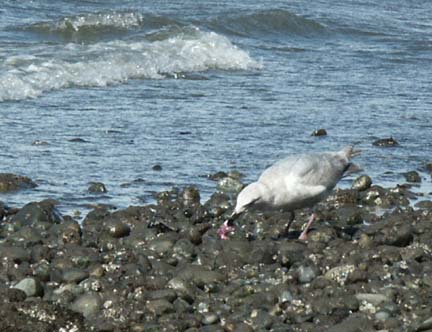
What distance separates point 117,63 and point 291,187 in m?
7.75

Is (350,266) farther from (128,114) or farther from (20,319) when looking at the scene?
(128,114)

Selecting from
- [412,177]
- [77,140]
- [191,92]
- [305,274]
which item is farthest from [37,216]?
[191,92]

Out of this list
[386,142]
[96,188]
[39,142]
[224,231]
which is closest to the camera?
[224,231]

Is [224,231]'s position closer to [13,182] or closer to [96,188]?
[96,188]

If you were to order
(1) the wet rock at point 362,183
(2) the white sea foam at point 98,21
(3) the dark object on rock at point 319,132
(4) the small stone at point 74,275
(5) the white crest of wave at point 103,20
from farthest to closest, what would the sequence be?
(5) the white crest of wave at point 103,20
(2) the white sea foam at point 98,21
(3) the dark object on rock at point 319,132
(1) the wet rock at point 362,183
(4) the small stone at point 74,275

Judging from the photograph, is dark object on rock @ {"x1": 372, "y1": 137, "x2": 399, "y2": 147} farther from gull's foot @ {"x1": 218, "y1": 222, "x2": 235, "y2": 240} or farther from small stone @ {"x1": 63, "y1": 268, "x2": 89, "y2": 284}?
small stone @ {"x1": 63, "y1": 268, "x2": 89, "y2": 284}

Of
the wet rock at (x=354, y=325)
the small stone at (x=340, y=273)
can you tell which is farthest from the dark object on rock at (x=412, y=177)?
the wet rock at (x=354, y=325)

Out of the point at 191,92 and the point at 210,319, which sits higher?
the point at 210,319

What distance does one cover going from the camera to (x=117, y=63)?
15.4 meters

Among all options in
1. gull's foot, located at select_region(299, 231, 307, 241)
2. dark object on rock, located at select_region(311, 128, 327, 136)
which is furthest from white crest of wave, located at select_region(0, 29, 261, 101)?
gull's foot, located at select_region(299, 231, 307, 241)

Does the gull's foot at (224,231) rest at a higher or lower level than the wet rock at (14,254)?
lower

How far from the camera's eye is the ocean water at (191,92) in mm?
10250

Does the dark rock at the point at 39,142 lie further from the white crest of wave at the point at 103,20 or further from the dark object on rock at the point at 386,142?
the white crest of wave at the point at 103,20

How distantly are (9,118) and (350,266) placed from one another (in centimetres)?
556
